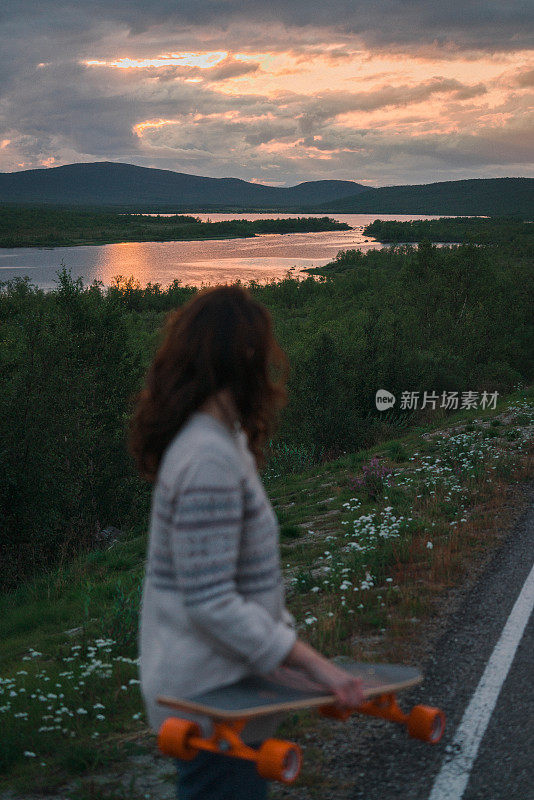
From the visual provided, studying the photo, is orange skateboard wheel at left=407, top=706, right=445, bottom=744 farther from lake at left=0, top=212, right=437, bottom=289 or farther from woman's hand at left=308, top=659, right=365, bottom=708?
lake at left=0, top=212, right=437, bottom=289

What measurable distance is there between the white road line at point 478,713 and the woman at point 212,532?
2134 millimetres

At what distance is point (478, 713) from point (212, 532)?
11.7 feet

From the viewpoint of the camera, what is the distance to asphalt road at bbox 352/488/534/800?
390 centimetres

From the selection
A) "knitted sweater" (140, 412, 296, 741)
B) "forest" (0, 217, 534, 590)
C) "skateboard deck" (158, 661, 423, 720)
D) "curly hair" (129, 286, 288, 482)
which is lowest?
"forest" (0, 217, 534, 590)

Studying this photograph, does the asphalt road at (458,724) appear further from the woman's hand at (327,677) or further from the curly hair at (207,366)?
the curly hair at (207,366)

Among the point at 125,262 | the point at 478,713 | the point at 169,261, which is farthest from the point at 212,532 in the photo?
the point at 169,261

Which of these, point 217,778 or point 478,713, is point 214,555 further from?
point 478,713

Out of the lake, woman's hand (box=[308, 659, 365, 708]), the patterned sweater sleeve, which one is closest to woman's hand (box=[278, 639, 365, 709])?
woman's hand (box=[308, 659, 365, 708])

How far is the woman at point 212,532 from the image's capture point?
1963 mm

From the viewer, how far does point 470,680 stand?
16.8 feet

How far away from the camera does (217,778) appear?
217 cm

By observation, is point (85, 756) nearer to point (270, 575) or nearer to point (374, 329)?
point (270, 575)

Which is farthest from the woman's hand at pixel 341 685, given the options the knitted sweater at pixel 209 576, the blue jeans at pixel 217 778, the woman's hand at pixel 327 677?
the blue jeans at pixel 217 778

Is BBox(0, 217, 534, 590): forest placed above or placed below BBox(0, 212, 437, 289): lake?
below
